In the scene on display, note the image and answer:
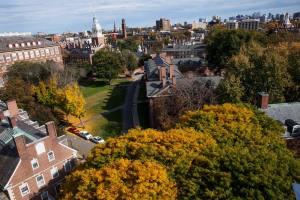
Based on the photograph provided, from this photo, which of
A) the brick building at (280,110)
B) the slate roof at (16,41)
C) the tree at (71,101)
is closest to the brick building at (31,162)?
the tree at (71,101)

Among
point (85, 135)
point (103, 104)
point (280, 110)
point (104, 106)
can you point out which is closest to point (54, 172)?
point (85, 135)

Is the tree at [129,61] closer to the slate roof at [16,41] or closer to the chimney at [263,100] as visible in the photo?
the slate roof at [16,41]

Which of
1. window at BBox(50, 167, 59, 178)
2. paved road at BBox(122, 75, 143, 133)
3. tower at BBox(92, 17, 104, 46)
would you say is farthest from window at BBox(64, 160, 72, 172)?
tower at BBox(92, 17, 104, 46)

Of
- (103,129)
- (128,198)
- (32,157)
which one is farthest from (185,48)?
(128,198)

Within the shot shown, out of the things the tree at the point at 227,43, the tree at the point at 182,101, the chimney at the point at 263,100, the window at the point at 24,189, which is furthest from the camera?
Result: the tree at the point at 227,43

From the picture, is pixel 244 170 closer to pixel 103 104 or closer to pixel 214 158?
pixel 214 158

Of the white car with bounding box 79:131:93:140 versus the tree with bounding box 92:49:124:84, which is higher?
the tree with bounding box 92:49:124:84

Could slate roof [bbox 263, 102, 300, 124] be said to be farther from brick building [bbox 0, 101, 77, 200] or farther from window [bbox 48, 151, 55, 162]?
window [bbox 48, 151, 55, 162]
